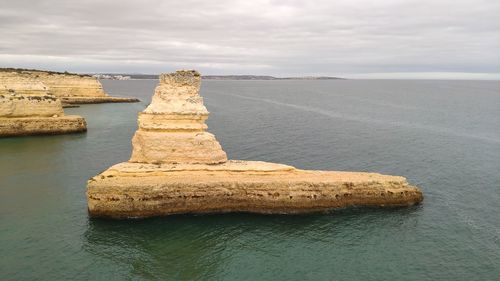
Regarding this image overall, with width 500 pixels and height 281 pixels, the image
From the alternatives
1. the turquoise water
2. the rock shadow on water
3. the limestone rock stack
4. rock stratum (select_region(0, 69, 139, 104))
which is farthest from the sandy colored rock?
the rock shadow on water

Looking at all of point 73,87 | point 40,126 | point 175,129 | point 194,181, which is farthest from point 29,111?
point 73,87

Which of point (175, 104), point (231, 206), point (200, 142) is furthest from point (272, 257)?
point (175, 104)

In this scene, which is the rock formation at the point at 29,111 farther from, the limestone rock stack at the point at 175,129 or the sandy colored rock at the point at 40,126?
the limestone rock stack at the point at 175,129

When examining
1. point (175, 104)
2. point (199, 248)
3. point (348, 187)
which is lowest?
point (199, 248)

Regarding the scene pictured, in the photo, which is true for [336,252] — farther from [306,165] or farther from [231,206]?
[306,165]

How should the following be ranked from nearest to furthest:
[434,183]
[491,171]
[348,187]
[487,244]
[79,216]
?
[487,244], [79,216], [348,187], [434,183], [491,171]

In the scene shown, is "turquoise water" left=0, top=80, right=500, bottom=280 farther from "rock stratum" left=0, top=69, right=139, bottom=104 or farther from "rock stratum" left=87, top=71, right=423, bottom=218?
"rock stratum" left=0, top=69, right=139, bottom=104

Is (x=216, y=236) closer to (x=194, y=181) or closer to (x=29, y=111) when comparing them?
(x=194, y=181)
